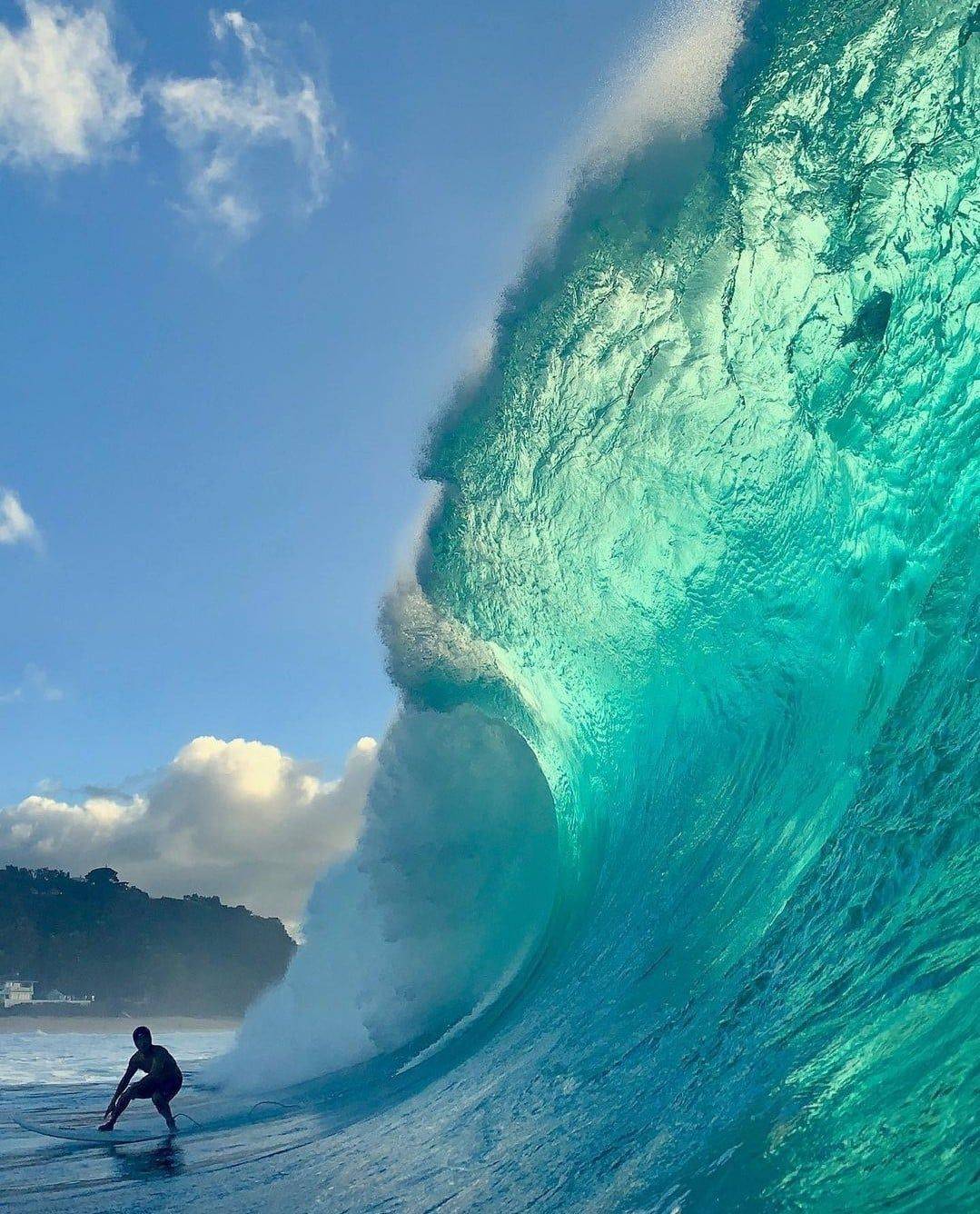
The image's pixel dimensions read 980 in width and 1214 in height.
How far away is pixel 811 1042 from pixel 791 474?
12.4 ft

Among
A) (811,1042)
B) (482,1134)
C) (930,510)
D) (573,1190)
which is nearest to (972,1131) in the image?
(811,1042)

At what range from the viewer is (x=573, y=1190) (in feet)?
9.15

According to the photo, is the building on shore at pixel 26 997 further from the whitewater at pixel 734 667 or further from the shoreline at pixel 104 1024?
the whitewater at pixel 734 667

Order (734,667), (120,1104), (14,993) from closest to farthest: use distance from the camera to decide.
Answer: (734,667), (120,1104), (14,993)

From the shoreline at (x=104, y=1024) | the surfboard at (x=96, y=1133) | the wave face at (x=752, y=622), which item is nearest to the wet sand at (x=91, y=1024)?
the shoreline at (x=104, y=1024)

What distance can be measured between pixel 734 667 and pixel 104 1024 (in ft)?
271

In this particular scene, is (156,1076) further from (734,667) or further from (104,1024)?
(104,1024)

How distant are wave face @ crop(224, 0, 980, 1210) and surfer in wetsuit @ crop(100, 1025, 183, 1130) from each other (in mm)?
2412

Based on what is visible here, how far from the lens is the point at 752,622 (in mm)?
6121

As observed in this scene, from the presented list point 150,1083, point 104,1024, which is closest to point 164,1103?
point 150,1083

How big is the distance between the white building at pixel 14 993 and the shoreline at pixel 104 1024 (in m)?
3.80

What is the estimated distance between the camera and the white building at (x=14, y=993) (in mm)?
78000

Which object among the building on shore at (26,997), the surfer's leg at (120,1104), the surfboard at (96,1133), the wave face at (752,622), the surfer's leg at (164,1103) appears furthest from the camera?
the building on shore at (26,997)

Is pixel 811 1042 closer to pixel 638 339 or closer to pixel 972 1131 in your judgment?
pixel 972 1131
